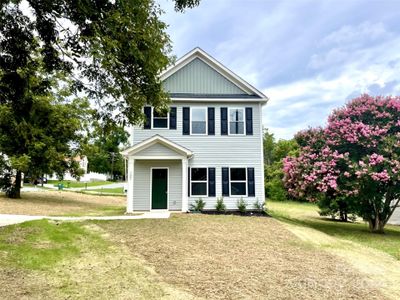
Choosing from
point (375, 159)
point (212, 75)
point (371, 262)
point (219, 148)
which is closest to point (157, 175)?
point (219, 148)

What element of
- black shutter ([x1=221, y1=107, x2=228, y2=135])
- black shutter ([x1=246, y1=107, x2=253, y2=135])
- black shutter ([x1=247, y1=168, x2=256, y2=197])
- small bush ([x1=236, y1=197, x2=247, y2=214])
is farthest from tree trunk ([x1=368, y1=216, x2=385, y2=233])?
black shutter ([x1=221, y1=107, x2=228, y2=135])

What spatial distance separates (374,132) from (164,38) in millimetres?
10796

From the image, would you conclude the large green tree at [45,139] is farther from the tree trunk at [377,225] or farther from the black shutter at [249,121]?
the tree trunk at [377,225]

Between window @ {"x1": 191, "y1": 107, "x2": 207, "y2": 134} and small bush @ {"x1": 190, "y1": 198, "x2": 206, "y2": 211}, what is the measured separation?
360 cm

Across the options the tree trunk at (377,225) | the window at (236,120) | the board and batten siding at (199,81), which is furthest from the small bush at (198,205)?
the tree trunk at (377,225)

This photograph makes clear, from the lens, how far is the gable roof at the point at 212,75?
16.9m

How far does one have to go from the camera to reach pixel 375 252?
1033 cm

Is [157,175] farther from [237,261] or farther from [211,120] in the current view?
[237,261]

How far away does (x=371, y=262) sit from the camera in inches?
340

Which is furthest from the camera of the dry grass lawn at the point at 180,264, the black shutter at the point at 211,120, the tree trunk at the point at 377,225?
the black shutter at the point at 211,120

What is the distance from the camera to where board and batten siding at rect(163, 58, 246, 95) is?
17047mm

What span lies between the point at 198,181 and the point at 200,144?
6.35 feet

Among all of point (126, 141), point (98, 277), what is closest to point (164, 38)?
point (98, 277)

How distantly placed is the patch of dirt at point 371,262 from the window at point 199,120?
7366 mm
